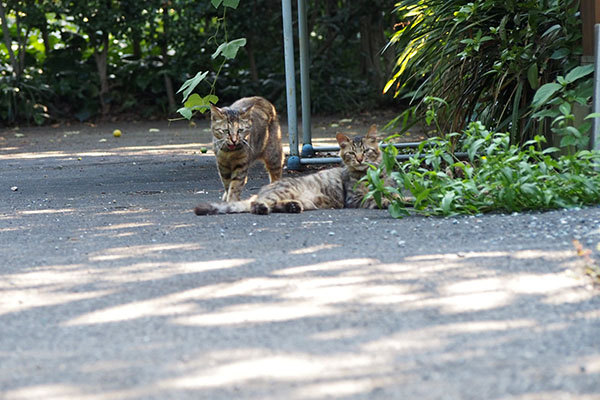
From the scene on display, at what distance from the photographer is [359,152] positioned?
17.3 feet

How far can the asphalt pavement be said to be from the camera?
83.6 inches

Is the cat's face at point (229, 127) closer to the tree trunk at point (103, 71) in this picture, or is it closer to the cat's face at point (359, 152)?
the cat's face at point (359, 152)

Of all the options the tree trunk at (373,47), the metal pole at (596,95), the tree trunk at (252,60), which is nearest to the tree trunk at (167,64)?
the tree trunk at (252,60)

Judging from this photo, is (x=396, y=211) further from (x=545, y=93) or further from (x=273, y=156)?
(x=273, y=156)

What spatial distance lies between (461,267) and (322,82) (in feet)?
36.6

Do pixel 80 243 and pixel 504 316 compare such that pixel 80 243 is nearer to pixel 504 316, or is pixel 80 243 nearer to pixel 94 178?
pixel 504 316

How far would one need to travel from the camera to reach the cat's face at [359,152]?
5.28 meters

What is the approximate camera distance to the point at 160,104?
14219 mm

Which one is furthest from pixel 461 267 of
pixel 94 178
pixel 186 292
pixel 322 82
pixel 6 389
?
pixel 322 82

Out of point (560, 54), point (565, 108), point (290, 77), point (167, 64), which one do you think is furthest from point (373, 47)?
point (565, 108)

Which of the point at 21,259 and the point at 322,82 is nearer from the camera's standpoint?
the point at 21,259

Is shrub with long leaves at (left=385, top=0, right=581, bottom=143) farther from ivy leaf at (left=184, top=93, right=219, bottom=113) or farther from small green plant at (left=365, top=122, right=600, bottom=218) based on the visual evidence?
ivy leaf at (left=184, top=93, right=219, bottom=113)

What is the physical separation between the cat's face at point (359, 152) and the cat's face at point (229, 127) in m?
0.65

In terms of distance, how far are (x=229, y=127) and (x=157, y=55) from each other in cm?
969
